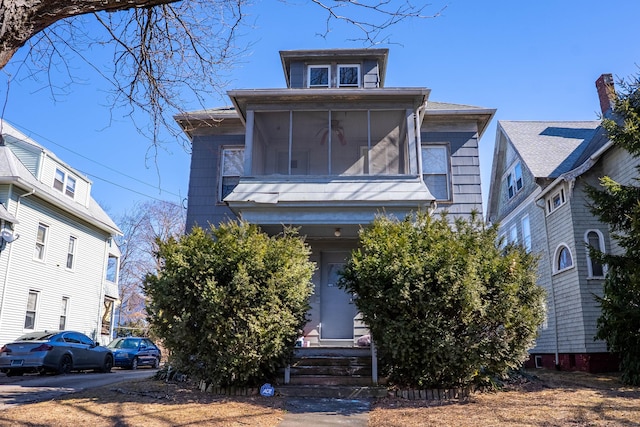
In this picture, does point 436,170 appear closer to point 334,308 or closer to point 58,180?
point 334,308

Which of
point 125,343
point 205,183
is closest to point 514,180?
point 205,183

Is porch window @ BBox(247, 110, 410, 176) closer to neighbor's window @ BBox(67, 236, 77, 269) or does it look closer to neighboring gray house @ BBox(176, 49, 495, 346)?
neighboring gray house @ BBox(176, 49, 495, 346)

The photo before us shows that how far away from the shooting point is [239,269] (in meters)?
7.47

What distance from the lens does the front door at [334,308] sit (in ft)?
39.2

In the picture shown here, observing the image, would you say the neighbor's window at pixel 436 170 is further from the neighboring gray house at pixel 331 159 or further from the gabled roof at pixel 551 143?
the gabled roof at pixel 551 143

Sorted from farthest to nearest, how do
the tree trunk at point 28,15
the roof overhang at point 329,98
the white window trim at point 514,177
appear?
1. the white window trim at point 514,177
2. the roof overhang at point 329,98
3. the tree trunk at point 28,15

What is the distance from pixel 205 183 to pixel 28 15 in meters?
10.5

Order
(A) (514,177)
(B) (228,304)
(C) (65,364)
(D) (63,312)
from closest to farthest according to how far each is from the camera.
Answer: (B) (228,304), (C) (65,364), (A) (514,177), (D) (63,312)


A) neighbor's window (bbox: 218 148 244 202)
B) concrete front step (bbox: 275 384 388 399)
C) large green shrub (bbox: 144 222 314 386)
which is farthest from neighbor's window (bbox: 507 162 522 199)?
large green shrub (bbox: 144 222 314 386)

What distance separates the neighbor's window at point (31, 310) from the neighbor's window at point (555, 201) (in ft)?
58.0

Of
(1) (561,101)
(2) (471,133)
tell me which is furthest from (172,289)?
(1) (561,101)

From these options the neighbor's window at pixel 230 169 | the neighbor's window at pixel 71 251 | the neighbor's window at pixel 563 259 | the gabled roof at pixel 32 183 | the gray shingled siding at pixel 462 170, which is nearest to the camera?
the gray shingled siding at pixel 462 170

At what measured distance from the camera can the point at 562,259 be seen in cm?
1469

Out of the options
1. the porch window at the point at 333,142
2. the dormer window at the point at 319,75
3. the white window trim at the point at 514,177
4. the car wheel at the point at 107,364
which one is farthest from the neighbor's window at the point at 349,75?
the car wheel at the point at 107,364
